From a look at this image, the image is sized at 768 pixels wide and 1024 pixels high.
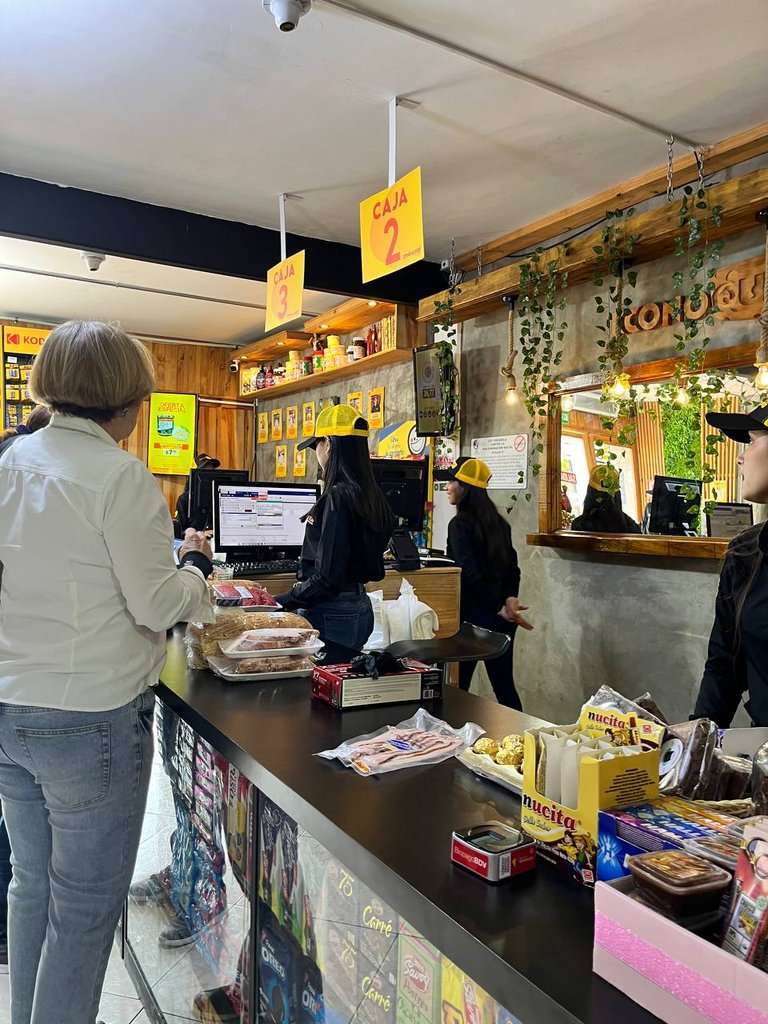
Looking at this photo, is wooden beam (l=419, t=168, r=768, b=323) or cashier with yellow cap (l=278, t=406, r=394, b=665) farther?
wooden beam (l=419, t=168, r=768, b=323)

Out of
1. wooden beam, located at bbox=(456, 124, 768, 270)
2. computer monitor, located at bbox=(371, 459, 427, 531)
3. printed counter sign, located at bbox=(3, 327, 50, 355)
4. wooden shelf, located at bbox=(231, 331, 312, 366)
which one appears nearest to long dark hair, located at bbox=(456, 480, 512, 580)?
computer monitor, located at bbox=(371, 459, 427, 531)

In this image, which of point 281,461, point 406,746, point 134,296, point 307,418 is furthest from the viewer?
point 281,461

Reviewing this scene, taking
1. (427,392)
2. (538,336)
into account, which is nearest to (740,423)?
(538,336)

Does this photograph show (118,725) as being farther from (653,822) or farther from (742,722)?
(742,722)

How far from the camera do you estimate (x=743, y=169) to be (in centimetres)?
348

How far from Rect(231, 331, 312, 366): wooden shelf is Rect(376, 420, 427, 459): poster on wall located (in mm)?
1472

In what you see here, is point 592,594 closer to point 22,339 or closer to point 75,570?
point 75,570

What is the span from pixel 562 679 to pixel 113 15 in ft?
12.4

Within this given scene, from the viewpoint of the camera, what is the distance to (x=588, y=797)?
869 mm

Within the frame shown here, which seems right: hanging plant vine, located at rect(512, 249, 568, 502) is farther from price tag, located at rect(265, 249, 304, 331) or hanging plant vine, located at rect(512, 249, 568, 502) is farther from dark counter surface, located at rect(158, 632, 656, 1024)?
dark counter surface, located at rect(158, 632, 656, 1024)

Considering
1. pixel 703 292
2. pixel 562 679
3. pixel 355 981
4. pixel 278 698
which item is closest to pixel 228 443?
pixel 562 679

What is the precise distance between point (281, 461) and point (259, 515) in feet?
13.3

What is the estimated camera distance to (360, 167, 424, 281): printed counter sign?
9.43 ft

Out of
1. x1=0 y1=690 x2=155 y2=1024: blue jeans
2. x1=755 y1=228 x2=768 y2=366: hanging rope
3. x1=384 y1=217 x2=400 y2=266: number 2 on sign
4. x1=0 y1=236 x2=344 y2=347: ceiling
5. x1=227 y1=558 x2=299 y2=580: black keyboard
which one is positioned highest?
x1=0 y1=236 x2=344 y2=347: ceiling
